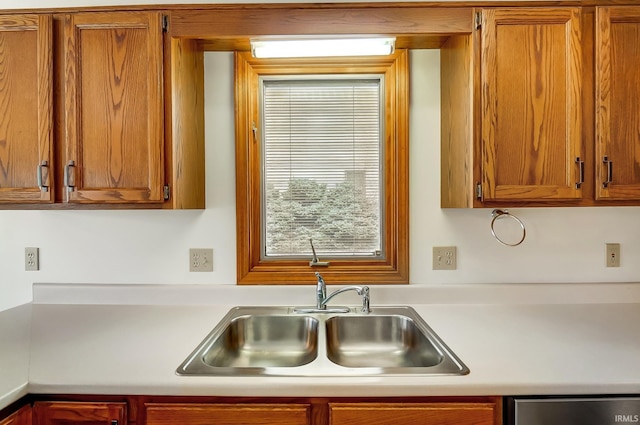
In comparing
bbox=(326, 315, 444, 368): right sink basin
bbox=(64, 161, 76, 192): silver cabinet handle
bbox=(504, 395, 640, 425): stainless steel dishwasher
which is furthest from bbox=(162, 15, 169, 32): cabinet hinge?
bbox=(504, 395, 640, 425): stainless steel dishwasher

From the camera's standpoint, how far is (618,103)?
1.37m

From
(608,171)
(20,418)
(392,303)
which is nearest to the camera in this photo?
(20,418)

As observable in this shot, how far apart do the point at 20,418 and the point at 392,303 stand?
53.0 inches

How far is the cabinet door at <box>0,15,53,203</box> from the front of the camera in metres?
1.41

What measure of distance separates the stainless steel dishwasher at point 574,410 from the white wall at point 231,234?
74 cm

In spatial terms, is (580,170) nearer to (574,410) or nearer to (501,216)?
(501,216)

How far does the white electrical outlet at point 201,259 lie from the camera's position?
1735 millimetres

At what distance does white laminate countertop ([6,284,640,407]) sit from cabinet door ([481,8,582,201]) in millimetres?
527

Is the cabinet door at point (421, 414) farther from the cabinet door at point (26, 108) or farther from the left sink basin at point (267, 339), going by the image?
the cabinet door at point (26, 108)

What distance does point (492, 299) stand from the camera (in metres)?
1.69

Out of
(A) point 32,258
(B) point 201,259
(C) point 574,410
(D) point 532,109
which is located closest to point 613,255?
(D) point 532,109

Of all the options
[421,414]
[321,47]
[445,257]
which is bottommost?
[421,414]

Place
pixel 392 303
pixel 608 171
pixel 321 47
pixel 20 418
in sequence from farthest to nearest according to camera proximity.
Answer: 1. pixel 392 303
2. pixel 321 47
3. pixel 608 171
4. pixel 20 418

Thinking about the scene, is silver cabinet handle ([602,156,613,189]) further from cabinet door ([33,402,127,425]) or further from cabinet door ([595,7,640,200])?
cabinet door ([33,402,127,425])
